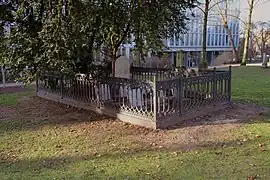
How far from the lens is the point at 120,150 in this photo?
516 centimetres

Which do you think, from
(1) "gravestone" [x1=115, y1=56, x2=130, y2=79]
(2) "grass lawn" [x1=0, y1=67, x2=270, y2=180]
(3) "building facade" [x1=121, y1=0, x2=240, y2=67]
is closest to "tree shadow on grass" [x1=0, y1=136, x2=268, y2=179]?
(2) "grass lawn" [x1=0, y1=67, x2=270, y2=180]

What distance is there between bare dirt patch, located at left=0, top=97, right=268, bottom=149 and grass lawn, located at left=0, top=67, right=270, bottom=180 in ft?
0.06

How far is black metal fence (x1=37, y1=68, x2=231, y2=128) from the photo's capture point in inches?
256

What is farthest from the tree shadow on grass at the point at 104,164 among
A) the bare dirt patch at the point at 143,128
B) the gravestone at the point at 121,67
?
the gravestone at the point at 121,67

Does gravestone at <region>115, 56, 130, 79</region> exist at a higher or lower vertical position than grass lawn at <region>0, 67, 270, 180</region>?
higher

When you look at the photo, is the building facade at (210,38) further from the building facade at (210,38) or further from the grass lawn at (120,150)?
the grass lawn at (120,150)

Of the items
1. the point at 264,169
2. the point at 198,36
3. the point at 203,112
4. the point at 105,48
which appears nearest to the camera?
the point at 264,169

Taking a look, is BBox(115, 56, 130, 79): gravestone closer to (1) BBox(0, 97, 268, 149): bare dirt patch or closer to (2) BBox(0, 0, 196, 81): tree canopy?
(2) BBox(0, 0, 196, 81): tree canopy

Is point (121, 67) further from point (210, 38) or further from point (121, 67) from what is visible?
point (210, 38)

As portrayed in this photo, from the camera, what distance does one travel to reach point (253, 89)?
1184 centimetres

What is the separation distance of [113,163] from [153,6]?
473cm

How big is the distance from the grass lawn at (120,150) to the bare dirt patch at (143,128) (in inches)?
0.8

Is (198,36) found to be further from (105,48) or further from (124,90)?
(124,90)

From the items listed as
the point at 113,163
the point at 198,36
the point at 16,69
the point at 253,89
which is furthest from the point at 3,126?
the point at 198,36
